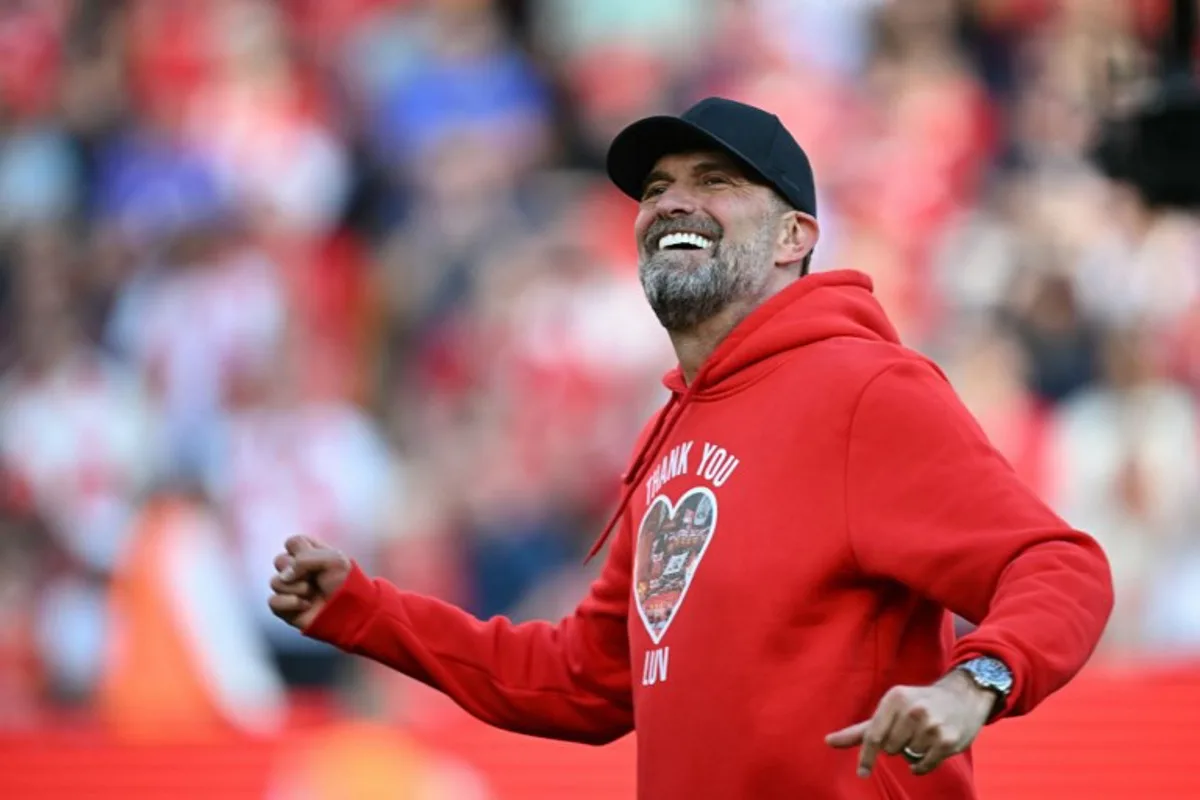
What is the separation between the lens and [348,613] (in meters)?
3.66

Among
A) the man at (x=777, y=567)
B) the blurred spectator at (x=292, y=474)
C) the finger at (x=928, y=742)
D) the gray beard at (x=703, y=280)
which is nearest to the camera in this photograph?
the finger at (x=928, y=742)

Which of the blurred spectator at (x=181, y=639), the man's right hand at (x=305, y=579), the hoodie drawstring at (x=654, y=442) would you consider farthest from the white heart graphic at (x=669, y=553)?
the blurred spectator at (x=181, y=639)

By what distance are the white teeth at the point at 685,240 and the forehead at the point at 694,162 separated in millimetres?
123

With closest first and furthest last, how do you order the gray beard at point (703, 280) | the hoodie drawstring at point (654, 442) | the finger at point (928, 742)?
the finger at point (928, 742)
the gray beard at point (703, 280)
the hoodie drawstring at point (654, 442)

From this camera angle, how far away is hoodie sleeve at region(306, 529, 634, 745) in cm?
371

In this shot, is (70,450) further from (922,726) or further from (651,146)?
(922,726)

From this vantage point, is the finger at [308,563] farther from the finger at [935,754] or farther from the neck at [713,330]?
the finger at [935,754]

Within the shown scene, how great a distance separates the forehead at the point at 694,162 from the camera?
3.45 meters

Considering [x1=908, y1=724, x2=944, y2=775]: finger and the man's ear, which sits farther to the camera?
the man's ear

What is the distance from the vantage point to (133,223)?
381 inches

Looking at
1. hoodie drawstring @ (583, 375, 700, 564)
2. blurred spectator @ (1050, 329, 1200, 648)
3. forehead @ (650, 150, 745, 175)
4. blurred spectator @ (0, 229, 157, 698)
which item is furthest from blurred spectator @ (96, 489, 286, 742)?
forehead @ (650, 150, 745, 175)

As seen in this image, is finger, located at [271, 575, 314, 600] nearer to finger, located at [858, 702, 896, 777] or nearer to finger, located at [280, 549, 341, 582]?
finger, located at [280, 549, 341, 582]

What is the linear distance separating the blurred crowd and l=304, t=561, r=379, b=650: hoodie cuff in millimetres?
3396

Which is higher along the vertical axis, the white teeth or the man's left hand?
the white teeth
